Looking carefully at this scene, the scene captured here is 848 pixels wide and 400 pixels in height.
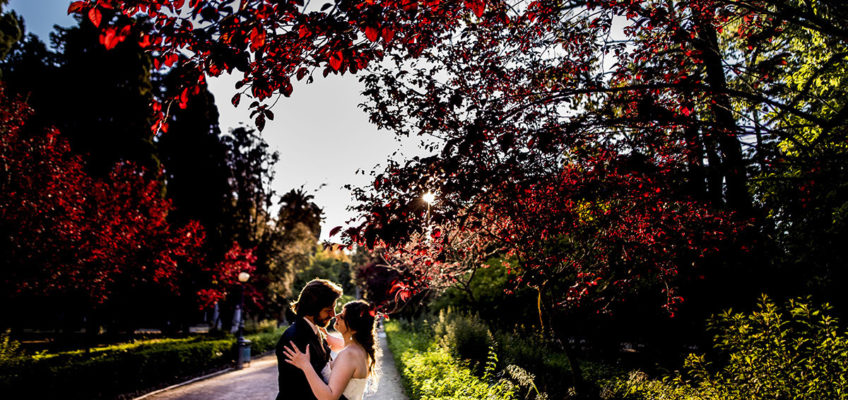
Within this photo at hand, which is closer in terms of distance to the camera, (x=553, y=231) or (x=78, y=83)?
(x=553, y=231)

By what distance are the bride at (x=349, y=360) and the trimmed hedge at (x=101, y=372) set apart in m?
7.41

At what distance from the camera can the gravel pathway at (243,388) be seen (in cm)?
1011

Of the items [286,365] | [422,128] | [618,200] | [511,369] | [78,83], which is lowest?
[511,369]

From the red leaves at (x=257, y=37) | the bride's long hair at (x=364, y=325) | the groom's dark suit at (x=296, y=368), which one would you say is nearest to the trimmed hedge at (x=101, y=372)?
the groom's dark suit at (x=296, y=368)

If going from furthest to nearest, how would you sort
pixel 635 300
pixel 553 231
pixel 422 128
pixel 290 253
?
pixel 290 253 < pixel 635 300 < pixel 553 231 < pixel 422 128

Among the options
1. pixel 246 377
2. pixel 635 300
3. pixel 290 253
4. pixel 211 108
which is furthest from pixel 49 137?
pixel 290 253

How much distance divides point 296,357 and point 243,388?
1000cm

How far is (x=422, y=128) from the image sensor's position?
4895mm

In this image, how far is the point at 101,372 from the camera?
360 inches

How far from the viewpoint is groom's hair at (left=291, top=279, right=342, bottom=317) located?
12.2 feet

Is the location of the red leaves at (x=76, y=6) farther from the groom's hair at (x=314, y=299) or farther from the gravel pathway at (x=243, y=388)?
the gravel pathway at (x=243, y=388)

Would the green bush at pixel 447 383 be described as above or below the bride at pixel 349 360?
below

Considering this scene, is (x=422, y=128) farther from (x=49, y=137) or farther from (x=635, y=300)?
(x=635, y=300)

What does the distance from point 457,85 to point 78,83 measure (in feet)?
68.6
